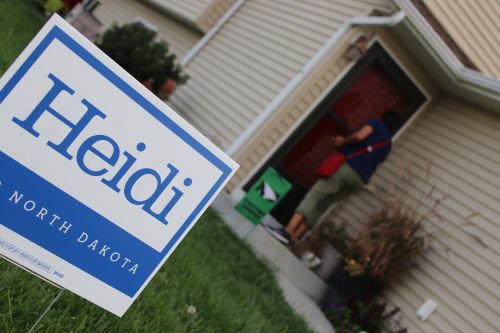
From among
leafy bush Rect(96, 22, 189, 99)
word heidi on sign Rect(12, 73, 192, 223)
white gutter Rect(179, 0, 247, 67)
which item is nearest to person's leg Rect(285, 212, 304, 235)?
leafy bush Rect(96, 22, 189, 99)

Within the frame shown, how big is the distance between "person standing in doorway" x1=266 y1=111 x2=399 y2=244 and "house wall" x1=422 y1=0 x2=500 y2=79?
1328 millimetres

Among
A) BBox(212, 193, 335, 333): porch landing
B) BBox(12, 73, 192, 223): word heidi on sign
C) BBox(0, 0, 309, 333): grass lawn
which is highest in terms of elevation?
BBox(12, 73, 192, 223): word heidi on sign

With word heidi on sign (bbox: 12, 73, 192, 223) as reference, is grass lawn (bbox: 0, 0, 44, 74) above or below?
below

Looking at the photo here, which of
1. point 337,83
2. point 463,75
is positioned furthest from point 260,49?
point 463,75

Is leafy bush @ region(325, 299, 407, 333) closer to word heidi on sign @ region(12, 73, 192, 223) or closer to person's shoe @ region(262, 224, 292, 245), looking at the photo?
person's shoe @ region(262, 224, 292, 245)

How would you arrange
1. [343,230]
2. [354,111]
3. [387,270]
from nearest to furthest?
1. [387,270]
2. [343,230]
3. [354,111]

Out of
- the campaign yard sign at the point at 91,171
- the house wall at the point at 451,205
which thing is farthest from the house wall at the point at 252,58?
the campaign yard sign at the point at 91,171

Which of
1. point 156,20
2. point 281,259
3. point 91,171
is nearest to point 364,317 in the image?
point 281,259

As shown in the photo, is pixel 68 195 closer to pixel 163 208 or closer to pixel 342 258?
pixel 163 208

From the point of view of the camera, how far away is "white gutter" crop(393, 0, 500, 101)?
584 cm

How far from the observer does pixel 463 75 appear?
6.14 metres

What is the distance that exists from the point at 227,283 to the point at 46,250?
2.67m

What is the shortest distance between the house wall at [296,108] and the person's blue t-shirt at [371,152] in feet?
2.87

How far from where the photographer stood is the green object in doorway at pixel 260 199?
5.69 meters
